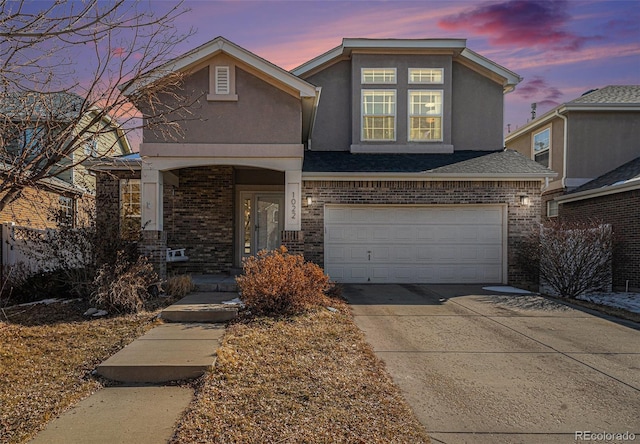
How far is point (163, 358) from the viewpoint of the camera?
478 cm

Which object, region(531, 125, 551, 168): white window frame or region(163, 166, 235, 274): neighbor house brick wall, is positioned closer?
region(163, 166, 235, 274): neighbor house brick wall

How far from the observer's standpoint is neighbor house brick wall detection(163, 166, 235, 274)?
39.1ft

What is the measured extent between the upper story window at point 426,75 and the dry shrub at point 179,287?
928 cm

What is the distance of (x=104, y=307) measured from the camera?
7246 millimetres

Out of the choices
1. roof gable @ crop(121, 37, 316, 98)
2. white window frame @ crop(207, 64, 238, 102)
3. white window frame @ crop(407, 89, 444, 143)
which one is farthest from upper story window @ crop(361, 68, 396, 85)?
white window frame @ crop(207, 64, 238, 102)

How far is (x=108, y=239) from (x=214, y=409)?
17.5 ft

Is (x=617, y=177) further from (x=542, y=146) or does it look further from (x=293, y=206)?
(x=293, y=206)

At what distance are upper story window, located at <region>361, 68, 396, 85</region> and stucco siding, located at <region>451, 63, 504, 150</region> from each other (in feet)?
7.21

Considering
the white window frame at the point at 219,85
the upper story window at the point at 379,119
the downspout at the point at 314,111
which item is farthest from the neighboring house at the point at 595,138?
the white window frame at the point at 219,85

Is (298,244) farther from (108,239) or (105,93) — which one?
(105,93)

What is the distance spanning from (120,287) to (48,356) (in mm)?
2107

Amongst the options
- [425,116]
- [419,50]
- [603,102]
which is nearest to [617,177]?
[603,102]

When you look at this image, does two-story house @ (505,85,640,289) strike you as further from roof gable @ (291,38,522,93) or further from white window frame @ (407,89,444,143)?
white window frame @ (407,89,444,143)

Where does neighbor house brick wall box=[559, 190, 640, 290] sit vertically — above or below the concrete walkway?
above
